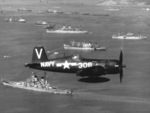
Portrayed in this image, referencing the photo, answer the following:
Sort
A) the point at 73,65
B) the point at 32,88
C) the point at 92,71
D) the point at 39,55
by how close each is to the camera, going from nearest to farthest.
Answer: the point at 92,71
the point at 39,55
the point at 73,65
the point at 32,88

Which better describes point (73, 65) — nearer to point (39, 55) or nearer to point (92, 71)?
point (92, 71)

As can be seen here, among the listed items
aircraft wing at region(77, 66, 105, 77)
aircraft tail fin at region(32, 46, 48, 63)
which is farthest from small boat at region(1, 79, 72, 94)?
aircraft tail fin at region(32, 46, 48, 63)

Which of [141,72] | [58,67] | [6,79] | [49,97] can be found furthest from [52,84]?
[58,67]

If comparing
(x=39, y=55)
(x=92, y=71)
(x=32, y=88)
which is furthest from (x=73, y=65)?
(x=32, y=88)

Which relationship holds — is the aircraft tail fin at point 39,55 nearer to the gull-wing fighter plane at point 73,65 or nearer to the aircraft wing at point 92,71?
the gull-wing fighter plane at point 73,65

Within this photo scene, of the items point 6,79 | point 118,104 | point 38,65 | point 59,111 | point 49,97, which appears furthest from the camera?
point 6,79

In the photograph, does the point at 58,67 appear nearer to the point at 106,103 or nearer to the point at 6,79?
the point at 106,103

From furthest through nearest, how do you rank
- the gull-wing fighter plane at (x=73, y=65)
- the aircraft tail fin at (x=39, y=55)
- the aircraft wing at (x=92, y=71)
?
the gull-wing fighter plane at (x=73, y=65) < the aircraft tail fin at (x=39, y=55) < the aircraft wing at (x=92, y=71)

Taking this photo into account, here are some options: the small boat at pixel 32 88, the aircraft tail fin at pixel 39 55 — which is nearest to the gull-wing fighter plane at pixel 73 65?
the aircraft tail fin at pixel 39 55
